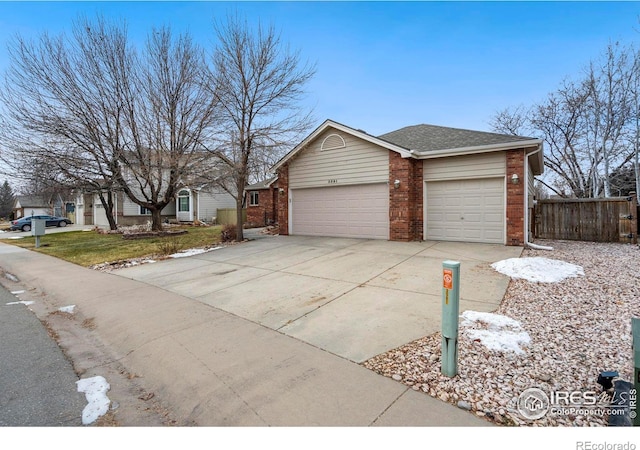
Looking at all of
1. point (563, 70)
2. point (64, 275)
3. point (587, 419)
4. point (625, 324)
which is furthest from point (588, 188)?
point (64, 275)

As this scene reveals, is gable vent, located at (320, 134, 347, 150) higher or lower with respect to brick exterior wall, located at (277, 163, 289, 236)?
higher

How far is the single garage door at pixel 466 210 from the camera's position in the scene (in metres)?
9.82

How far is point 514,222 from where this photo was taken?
936cm

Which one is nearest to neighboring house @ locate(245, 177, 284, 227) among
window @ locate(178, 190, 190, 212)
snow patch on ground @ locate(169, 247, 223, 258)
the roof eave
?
window @ locate(178, 190, 190, 212)

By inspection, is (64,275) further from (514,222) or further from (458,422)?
(514,222)

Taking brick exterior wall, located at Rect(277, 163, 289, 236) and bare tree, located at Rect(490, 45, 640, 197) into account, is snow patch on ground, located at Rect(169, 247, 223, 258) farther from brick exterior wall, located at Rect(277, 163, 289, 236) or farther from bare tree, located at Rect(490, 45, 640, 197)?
bare tree, located at Rect(490, 45, 640, 197)

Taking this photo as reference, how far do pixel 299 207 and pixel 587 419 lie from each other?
1223 centimetres

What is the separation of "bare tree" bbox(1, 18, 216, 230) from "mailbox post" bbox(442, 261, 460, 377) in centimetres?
1238

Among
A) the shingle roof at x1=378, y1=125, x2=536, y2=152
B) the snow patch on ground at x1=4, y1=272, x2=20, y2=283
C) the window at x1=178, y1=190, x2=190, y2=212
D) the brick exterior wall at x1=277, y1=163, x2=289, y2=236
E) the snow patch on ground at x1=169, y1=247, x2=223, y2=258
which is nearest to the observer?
the snow patch on ground at x1=4, y1=272, x2=20, y2=283

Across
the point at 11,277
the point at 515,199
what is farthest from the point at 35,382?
the point at 515,199

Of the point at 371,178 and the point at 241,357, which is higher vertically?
the point at 371,178

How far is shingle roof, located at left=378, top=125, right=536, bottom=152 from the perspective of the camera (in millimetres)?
10133

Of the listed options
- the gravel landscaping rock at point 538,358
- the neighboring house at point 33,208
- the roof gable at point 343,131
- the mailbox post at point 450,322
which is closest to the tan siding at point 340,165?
the roof gable at point 343,131

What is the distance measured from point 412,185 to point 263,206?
12.2 m
